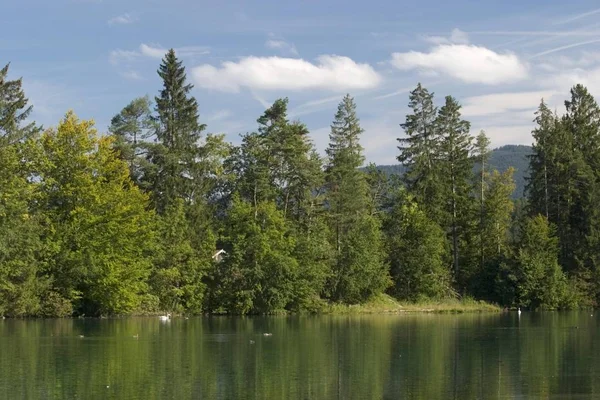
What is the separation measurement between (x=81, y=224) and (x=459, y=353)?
113 feet

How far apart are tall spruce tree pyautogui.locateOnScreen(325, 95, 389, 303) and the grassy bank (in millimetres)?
1317

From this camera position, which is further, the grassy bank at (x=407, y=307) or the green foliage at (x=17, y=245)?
the grassy bank at (x=407, y=307)

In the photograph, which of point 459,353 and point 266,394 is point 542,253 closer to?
point 459,353

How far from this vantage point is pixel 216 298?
230 feet

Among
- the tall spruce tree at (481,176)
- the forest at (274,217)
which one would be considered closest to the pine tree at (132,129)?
the forest at (274,217)

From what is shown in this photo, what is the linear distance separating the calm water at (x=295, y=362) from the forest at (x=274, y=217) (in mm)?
10580

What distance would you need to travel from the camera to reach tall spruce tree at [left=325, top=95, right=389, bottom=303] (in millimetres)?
75750

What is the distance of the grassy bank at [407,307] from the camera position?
242 ft

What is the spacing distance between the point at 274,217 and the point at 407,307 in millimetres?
16279

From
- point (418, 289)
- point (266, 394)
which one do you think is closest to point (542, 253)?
point (418, 289)

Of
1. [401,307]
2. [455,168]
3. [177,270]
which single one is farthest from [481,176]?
[177,270]

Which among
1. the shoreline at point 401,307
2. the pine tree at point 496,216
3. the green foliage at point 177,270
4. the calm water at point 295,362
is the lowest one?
the shoreline at point 401,307

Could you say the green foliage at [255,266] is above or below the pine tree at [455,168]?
below

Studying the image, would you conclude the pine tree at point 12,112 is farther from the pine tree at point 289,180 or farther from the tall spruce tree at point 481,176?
the tall spruce tree at point 481,176
